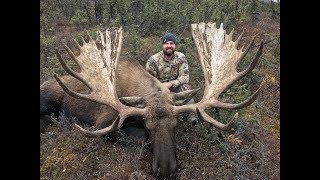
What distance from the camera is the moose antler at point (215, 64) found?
6.54m

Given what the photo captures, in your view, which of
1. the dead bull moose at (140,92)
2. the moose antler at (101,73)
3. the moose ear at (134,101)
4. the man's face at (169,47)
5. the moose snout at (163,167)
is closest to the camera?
the moose snout at (163,167)

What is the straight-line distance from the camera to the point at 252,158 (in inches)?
266

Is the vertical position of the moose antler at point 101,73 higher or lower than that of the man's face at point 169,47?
lower

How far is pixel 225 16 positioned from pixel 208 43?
4283 mm

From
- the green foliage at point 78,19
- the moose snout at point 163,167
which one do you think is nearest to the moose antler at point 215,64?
the moose snout at point 163,167

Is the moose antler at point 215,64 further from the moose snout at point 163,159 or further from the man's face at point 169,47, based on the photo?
the moose snout at point 163,159

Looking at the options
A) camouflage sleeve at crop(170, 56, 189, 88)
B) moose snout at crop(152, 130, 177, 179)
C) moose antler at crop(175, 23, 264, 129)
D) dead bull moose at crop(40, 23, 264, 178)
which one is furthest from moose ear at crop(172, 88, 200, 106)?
camouflage sleeve at crop(170, 56, 189, 88)

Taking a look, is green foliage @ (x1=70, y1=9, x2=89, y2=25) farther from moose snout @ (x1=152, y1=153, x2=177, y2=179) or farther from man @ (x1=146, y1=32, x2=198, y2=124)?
moose snout @ (x1=152, y1=153, x2=177, y2=179)

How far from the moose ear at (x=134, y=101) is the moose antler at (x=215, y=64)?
1.97ft

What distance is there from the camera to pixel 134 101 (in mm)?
6777

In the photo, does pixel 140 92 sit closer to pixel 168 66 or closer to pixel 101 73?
pixel 101 73

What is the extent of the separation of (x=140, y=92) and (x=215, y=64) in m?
1.28

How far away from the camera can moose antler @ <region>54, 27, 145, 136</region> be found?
257 inches
